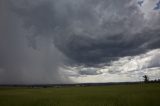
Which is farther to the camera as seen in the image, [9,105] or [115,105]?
[9,105]

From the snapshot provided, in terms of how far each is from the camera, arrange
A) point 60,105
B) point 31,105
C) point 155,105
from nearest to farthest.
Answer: point 155,105, point 60,105, point 31,105

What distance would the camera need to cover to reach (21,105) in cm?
3400

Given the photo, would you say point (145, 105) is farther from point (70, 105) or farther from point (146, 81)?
point (146, 81)

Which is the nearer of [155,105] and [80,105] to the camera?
[155,105]

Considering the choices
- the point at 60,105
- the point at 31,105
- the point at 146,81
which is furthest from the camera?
the point at 146,81

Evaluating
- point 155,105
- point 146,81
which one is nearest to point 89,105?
point 155,105

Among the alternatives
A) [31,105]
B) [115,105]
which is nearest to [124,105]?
[115,105]

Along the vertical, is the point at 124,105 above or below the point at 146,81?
below

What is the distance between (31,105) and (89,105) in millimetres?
8784

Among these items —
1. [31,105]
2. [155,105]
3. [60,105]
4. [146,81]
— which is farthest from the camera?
[146,81]

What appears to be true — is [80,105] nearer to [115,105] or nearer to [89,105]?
[89,105]

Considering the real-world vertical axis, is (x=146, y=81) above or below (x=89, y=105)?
above

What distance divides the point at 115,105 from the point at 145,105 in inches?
150

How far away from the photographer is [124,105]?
29406 millimetres
